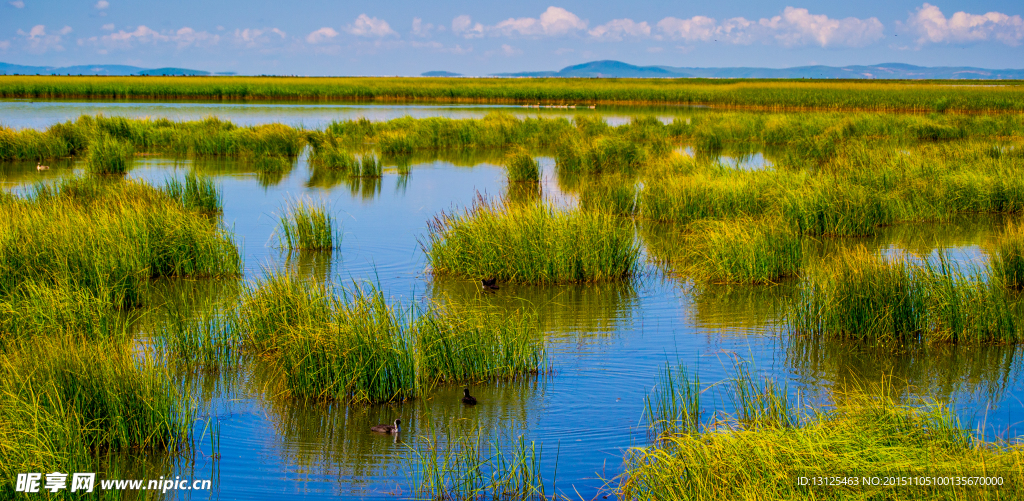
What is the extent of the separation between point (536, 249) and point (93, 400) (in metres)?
5.59

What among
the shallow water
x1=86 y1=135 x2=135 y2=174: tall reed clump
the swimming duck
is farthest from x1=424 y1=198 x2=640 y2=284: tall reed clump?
x1=86 y1=135 x2=135 y2=174: tall reed clump

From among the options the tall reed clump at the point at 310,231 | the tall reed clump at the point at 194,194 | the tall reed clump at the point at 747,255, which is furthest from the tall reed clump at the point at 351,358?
the tall reed clump at the point at 194,194

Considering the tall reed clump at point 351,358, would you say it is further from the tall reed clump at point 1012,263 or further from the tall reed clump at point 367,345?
the tall reed clump at point 1012,263

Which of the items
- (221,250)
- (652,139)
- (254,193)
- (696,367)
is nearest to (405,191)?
(254,193)

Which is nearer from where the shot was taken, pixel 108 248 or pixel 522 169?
pixel 108 248

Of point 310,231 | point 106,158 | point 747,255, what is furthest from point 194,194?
point 747,255

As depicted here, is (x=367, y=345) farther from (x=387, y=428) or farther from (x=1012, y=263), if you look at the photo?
(x=1012, y=263)

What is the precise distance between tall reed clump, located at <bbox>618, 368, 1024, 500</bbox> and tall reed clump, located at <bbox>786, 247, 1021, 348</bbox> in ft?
9.37

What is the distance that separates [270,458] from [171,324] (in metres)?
2.33

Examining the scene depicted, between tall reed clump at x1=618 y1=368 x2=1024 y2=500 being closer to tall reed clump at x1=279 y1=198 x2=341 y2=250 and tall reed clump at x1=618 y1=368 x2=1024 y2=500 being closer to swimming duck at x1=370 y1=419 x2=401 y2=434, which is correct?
swimming duck at x1=370 y1=419 x2=401 y2=434

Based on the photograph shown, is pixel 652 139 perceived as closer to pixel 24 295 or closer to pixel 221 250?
pixel 221 250

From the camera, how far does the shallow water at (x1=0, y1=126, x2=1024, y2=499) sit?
5.27 m

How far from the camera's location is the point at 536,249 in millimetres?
9812

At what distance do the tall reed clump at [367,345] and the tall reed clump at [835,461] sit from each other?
2.16 meters
